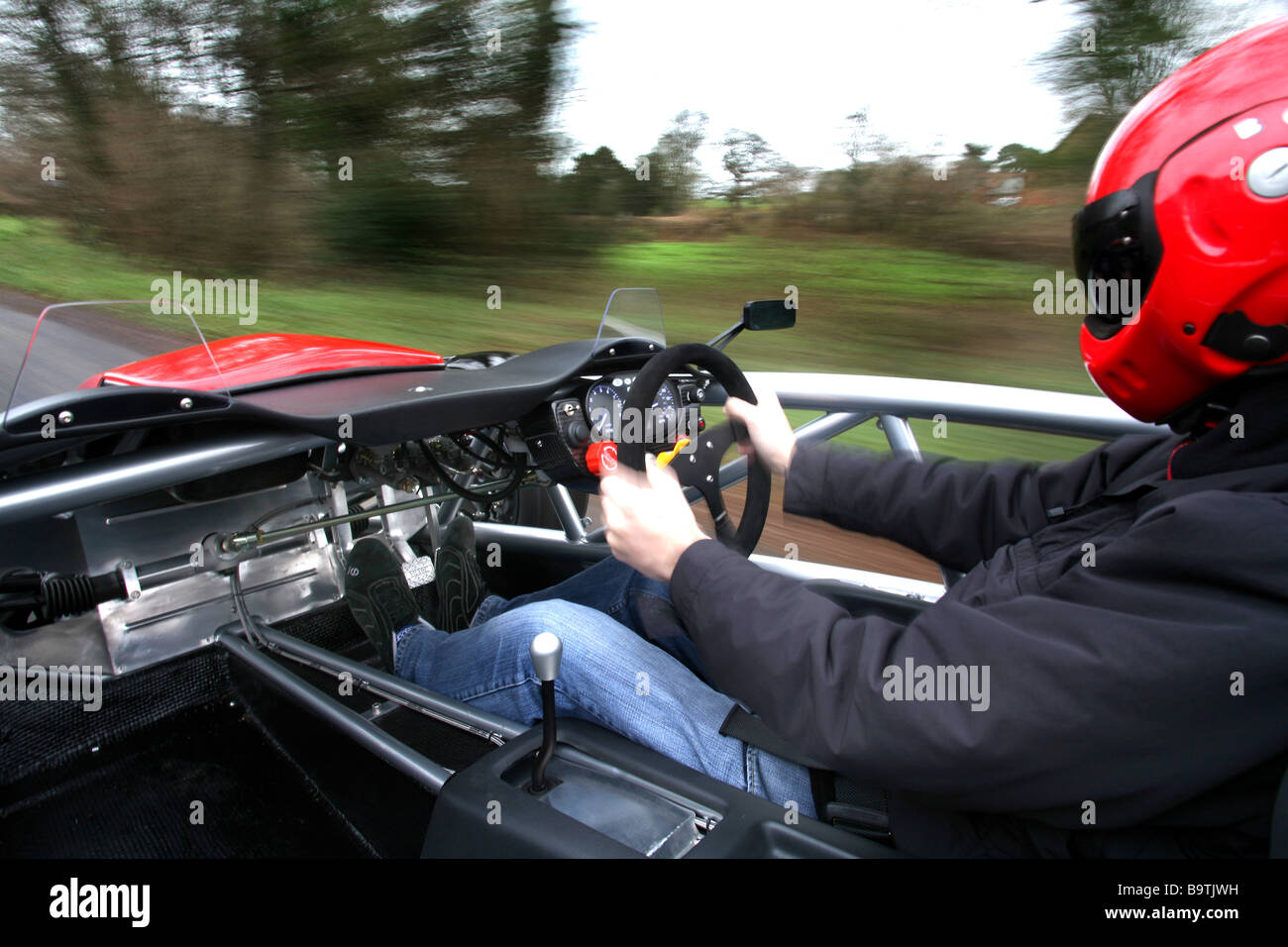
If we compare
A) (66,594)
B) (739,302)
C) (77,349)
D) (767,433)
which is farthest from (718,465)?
(739,302)

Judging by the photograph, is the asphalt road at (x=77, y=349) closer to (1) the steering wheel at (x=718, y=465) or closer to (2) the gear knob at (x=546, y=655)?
(2) the gear knob at (x=546, y=655)

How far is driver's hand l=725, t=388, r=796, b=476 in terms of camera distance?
5.60 ft

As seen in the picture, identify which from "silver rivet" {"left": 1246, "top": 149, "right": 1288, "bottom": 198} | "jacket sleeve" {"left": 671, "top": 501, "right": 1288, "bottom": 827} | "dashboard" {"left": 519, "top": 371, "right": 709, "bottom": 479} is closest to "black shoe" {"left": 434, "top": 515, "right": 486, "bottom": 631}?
"dashboard" {"left": 519, "top": 371, "right": 709, "bottom": 479}

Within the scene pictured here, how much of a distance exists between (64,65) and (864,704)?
11015mm

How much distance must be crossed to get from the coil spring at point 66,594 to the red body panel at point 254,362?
15.7 inches

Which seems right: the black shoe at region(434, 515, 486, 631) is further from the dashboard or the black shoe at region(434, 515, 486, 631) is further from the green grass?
the green grass

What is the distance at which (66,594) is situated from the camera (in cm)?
169

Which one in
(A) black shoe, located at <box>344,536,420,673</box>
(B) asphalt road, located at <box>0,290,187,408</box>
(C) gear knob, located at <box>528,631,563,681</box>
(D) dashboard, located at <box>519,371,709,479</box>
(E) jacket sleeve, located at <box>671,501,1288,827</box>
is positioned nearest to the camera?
(E) jacket sleeve, located at <box>671,501,1288,827</box>

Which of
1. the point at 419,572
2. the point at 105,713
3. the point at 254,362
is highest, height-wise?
the point at 254,362

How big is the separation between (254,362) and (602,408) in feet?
2.19

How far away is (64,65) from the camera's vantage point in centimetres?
881

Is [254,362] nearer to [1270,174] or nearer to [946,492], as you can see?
[946,492]

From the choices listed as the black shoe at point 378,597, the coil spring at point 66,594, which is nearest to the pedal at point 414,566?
the black shoe at point 378,597

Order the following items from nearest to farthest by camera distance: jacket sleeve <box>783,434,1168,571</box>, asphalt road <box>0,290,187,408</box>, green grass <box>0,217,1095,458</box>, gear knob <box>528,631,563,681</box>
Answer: gear knob <box>528,631,563,681</box>
asphalt road <box>0,290,187,408</box>
jacket sleeve <box>783,434,1168,571</box>
green grass <box>0,217,1095,458</box>
